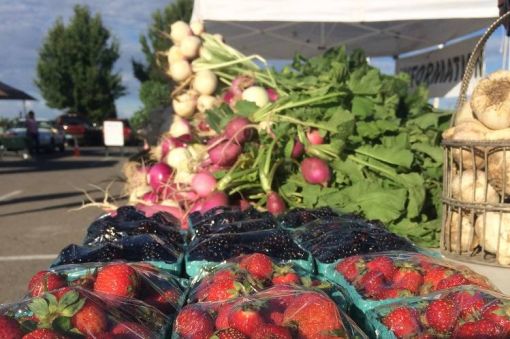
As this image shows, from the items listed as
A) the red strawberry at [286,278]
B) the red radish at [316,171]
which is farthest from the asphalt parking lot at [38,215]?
the red radish at [316,171]

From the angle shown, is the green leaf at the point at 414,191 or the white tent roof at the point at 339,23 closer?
the green leaf at the point at 414,191

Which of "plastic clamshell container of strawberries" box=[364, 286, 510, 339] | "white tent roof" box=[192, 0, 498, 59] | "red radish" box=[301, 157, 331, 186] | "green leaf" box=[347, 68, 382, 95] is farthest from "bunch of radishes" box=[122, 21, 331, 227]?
"plastic clamshell container of strawberries" box=[364, 286, 510, 339]

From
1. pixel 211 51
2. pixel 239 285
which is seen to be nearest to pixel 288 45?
pixel 211 51

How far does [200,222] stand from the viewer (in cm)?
252

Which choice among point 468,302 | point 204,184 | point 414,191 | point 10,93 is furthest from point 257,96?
point 10,93

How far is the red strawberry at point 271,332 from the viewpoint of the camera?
1190 mm

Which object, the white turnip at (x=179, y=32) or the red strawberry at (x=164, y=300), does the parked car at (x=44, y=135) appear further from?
the red strawberry at (x=164, y=300)

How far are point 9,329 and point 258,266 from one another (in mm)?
779

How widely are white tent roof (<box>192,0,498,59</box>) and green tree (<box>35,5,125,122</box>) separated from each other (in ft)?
83.1

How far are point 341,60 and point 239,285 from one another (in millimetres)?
3484

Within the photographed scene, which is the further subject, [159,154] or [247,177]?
[159,154]

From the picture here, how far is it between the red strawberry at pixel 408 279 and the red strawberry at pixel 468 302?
17 centimetres

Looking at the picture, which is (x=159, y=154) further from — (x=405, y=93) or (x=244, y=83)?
(x=405, y=93)

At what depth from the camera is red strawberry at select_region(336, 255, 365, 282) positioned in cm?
178
